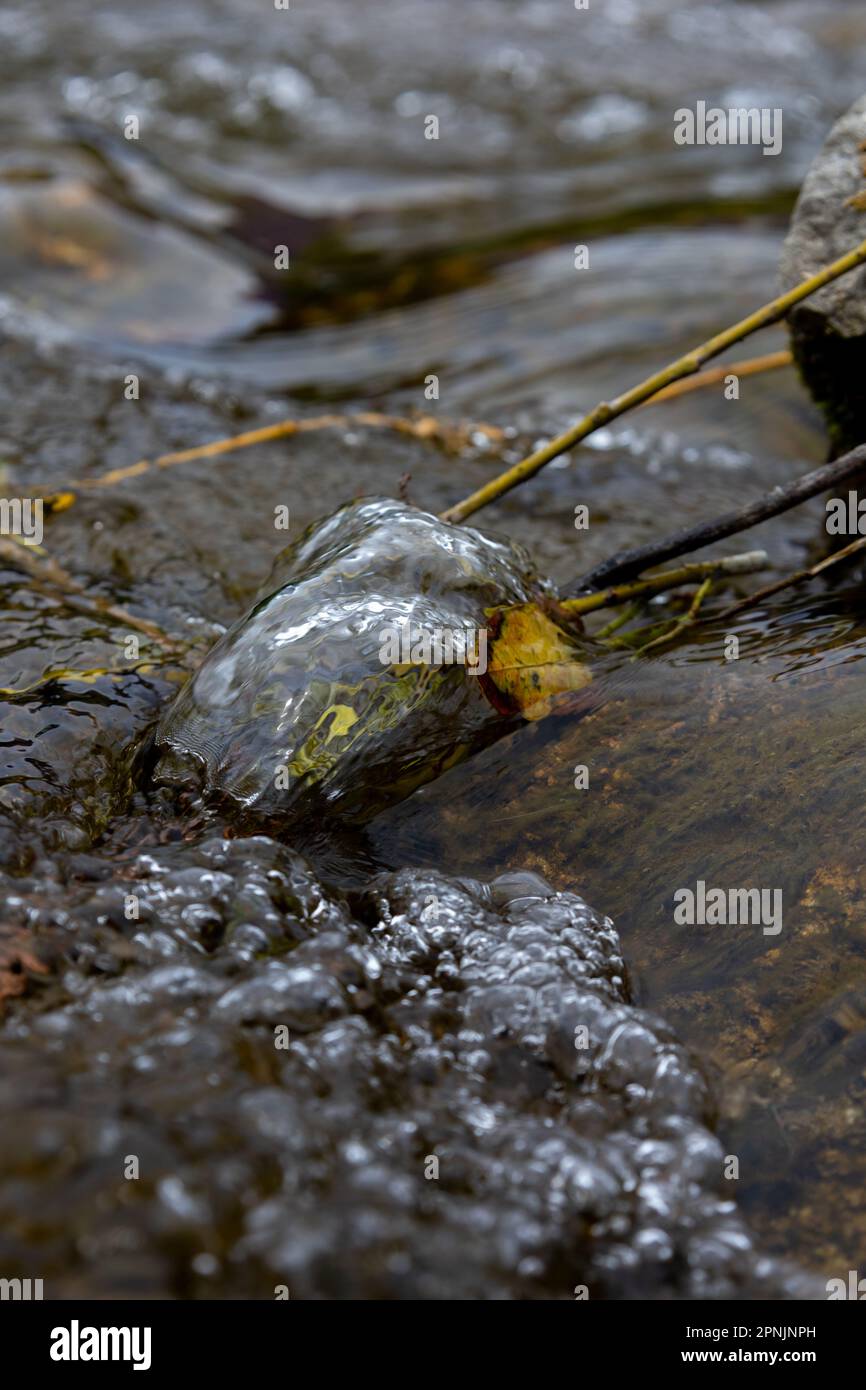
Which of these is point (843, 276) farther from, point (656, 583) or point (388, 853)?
point (388, 853)

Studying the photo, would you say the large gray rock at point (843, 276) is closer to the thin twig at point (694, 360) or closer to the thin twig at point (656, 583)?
the thin twig at point (694, 360)

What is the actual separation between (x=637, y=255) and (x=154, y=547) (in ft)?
12.3

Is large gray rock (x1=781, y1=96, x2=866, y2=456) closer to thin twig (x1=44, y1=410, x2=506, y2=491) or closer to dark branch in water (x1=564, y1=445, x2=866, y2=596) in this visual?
dark branch in water (x1=564, y1=445, x2=866, y2=596)

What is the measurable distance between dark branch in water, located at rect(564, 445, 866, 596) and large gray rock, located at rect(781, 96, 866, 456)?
649 millimetres

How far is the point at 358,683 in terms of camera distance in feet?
7.97

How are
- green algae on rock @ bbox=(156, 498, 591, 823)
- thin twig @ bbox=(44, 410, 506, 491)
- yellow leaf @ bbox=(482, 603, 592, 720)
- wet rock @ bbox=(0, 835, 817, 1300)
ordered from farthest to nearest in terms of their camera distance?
thin twig @ bbox=(44, 410, 506, 491), yellow leaf @ bbox=(482, 603, 592, 720), green algae on rock @ bbox=(156, 498, 591, 823), wet rock @ bbox=(0, 835, 817, 1300)

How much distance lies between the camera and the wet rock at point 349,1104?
1581mm

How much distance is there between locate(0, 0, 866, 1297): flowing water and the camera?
166 centimetres

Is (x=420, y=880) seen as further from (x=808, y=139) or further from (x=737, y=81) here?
(x=737, y=81)

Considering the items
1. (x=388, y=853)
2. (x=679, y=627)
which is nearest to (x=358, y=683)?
(x=388, y=853)

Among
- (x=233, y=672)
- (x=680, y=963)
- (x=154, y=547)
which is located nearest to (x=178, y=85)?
(x=154, y=547)

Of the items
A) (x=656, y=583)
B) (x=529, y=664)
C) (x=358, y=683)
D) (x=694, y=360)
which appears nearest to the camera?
(x=358, y=683)

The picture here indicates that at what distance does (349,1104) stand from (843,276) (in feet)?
8.37

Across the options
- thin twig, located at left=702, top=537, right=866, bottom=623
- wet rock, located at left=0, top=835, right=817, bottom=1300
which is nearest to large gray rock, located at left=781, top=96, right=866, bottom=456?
thin twig, located at left=702, top=537, right=866, bottom=623
